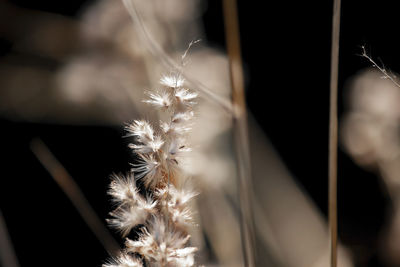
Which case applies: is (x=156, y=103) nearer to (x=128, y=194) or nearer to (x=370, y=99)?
(x=128, y=194)

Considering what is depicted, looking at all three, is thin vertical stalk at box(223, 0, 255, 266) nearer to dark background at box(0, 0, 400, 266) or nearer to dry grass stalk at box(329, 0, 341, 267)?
dry grass stalk at box(329, 0, 341, 267)

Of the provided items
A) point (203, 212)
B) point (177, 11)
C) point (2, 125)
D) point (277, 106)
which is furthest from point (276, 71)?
point (2, 125)

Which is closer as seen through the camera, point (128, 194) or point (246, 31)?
point (128, 194)

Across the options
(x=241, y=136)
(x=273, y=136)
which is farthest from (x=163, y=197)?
(x=273, y=136)

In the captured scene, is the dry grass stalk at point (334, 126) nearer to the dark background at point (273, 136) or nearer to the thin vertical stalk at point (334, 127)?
the thin vertical stalk at point (334, 127)

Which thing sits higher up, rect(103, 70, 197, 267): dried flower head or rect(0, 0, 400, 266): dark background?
rect(0, 0, 400, 266): dark background

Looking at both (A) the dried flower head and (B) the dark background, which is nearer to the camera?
(A) the dried flower head

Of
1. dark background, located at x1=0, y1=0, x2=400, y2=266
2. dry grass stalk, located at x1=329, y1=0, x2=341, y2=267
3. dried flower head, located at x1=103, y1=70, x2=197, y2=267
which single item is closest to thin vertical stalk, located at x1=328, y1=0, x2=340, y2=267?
dry grass stalk, located at x1=329, y1=0, x2=341, y2=267
